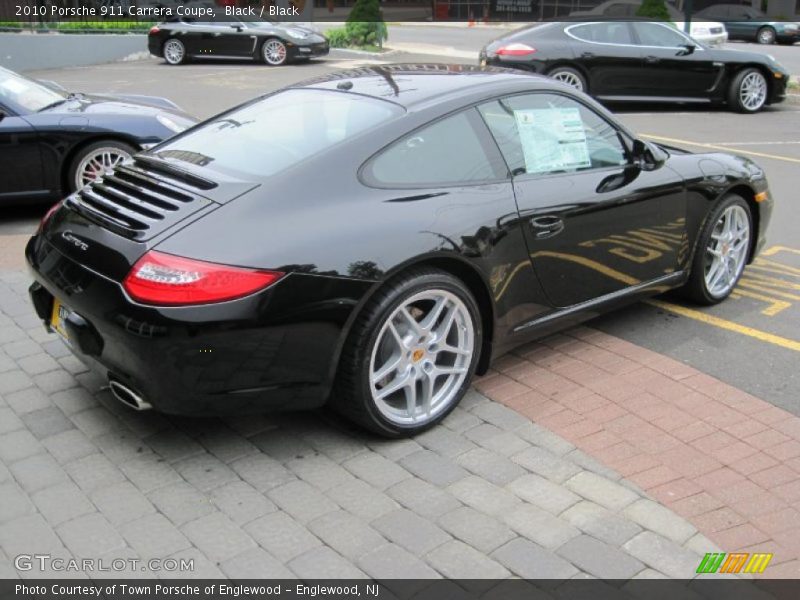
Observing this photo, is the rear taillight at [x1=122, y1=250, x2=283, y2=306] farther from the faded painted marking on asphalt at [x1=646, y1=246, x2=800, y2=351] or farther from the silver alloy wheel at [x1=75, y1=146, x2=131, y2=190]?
the silver alloy wheel at [x1=75, y1=146, x2=131, y2=190]

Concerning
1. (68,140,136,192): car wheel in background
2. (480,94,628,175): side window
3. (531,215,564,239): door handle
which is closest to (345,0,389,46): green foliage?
(68,140,136,192): car wheel in background

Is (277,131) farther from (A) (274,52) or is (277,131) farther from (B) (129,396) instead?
(A) (274,52)

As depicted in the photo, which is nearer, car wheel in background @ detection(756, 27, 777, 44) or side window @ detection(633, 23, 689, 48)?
side window @ detection(633, 23, 689, 48)

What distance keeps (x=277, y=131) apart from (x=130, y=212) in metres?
0.83

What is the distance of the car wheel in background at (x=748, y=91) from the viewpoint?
1359 centimetres

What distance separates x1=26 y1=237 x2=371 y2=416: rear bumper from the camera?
332cm

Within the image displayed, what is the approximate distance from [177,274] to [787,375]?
10.2ft

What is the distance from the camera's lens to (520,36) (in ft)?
44.7

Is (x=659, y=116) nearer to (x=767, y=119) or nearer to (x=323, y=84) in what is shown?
(x=767, y=119)

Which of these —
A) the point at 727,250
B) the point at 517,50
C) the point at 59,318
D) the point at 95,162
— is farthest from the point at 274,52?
the point at 59,318

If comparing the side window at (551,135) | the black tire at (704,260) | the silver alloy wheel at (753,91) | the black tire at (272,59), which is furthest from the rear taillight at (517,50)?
the side window at (551,135)

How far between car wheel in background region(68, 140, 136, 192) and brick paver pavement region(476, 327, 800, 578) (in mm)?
4118

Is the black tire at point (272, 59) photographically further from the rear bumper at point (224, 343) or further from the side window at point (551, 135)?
the rear bumper at point (224, 343)

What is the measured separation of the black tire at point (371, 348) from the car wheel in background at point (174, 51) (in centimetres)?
1884
